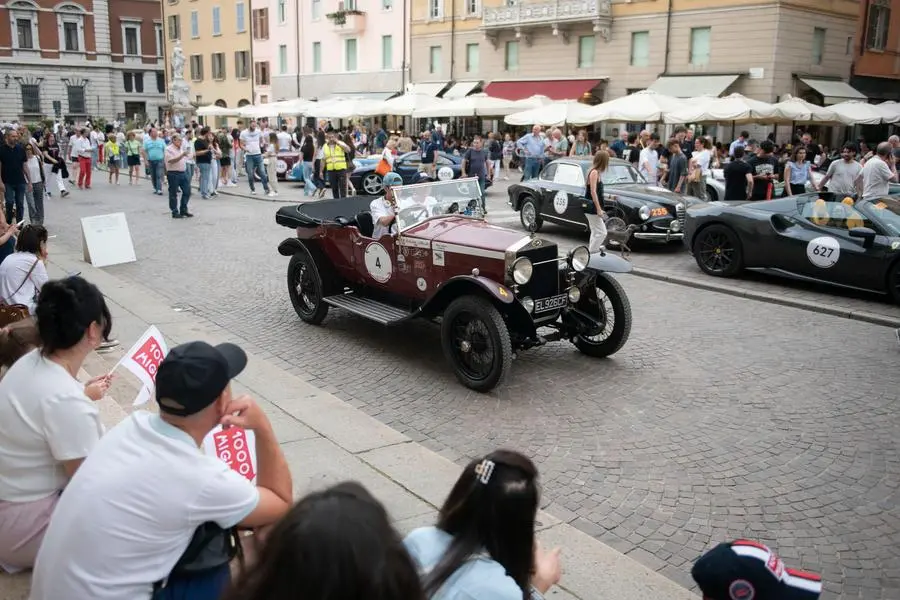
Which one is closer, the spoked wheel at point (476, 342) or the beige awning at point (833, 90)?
the spoked wheel at point (476, 342)

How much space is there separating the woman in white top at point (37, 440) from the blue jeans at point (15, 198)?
38.6 ft

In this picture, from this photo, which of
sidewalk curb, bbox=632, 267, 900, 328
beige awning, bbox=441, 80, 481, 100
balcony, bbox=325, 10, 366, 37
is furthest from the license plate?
balcony, bbox=325, 10, 366, 37

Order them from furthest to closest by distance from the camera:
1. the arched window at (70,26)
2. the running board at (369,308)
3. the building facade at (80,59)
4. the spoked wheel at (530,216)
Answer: the arched window at (70,26)
the building facade at (80,59)
the spoked wheel at (530,216)
the running board at (369,308)

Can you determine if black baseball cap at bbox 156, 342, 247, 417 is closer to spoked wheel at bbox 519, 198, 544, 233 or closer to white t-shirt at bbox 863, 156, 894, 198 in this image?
white t-shirt at bbox 863, 156, 894, 198

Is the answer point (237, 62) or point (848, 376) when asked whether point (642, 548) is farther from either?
point (237, 62)

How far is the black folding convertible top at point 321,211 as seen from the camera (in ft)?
29.1

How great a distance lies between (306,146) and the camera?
874 inches

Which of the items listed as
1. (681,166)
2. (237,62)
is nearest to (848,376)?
(681,166)

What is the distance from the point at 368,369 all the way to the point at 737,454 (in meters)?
3.29

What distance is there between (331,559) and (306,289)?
24.2ft

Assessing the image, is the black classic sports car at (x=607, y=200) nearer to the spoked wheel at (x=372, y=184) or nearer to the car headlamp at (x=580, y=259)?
the spoked wheel at (x=372, y=184)

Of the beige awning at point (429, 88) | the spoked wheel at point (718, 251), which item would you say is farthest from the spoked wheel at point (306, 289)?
the beige awning at point (429, 88)

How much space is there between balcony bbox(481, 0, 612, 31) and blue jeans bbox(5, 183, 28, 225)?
27040 millimetres

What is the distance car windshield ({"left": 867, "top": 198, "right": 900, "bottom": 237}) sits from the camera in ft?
31.8
